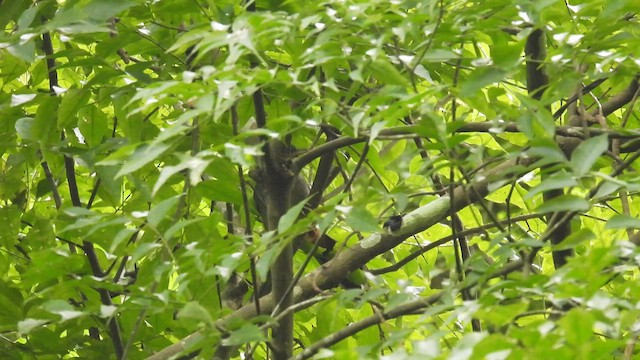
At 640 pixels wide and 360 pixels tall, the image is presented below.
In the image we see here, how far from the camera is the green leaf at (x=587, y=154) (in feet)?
4.52

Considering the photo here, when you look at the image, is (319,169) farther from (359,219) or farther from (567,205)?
(567,205)

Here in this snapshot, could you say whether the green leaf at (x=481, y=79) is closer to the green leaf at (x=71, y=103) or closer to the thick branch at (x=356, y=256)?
the thick branch at (x=356, y=256)

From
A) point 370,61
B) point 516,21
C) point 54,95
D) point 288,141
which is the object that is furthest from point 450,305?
point 54,95

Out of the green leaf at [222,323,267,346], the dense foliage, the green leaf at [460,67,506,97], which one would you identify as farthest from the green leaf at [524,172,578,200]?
the green leaf at [222,323,267,346]

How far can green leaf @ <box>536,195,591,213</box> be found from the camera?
1390mm

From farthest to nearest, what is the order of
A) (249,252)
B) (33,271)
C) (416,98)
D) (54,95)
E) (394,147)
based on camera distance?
1. (394,147)
2. (54,95)
3. (33,271)
4. (249,252)
5. (416,98)

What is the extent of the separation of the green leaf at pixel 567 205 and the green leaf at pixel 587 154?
1.8 inches

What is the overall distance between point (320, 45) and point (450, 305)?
1.42 feet

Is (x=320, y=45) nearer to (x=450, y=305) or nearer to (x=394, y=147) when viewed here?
(x=450, y=305)

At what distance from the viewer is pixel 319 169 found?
2.50 meters

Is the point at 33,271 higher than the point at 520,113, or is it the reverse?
the point at 520,113

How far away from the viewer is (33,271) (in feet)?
6.00

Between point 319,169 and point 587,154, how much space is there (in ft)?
3.80

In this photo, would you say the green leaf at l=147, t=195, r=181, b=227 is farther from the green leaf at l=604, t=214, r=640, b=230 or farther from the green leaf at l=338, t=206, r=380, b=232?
the green leaf at l=604, t=214, r=640, b=230
